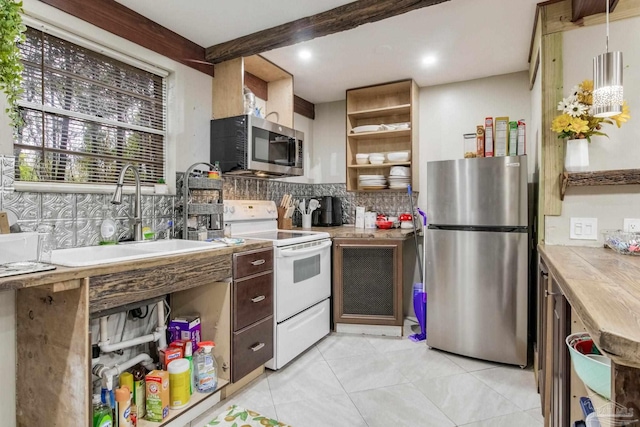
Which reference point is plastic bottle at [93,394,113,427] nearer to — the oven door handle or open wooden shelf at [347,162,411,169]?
the oven door handle

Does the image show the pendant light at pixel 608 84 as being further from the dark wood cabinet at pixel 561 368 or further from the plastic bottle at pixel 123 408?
the plastic bottle at pixel 123 408

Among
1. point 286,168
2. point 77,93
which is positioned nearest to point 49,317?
point 77,93

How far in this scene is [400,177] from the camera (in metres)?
3.45

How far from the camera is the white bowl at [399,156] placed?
3.46 meters

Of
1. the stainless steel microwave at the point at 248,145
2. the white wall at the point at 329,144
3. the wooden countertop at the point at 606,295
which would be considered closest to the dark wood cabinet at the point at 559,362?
the wooden countertop at the point at 606,295

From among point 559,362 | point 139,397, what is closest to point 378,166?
point 559,362

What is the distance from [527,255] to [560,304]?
124 centimetres

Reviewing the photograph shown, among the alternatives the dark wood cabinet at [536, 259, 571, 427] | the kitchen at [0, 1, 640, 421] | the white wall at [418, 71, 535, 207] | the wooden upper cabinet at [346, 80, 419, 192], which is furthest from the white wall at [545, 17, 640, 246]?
the wooden upper cabinet at [346, 80, 419, 192]

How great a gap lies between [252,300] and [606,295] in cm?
176

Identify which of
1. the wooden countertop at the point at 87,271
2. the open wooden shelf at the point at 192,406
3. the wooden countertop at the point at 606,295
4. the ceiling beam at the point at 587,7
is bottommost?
the open wooden shelf at the point at 192,406

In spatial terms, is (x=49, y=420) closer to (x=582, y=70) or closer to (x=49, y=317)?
(x=49, y=317)

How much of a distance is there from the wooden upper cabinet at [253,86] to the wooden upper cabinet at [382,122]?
732mm

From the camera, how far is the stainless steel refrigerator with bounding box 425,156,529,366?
2.39 m

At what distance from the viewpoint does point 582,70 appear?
1.95 metres
